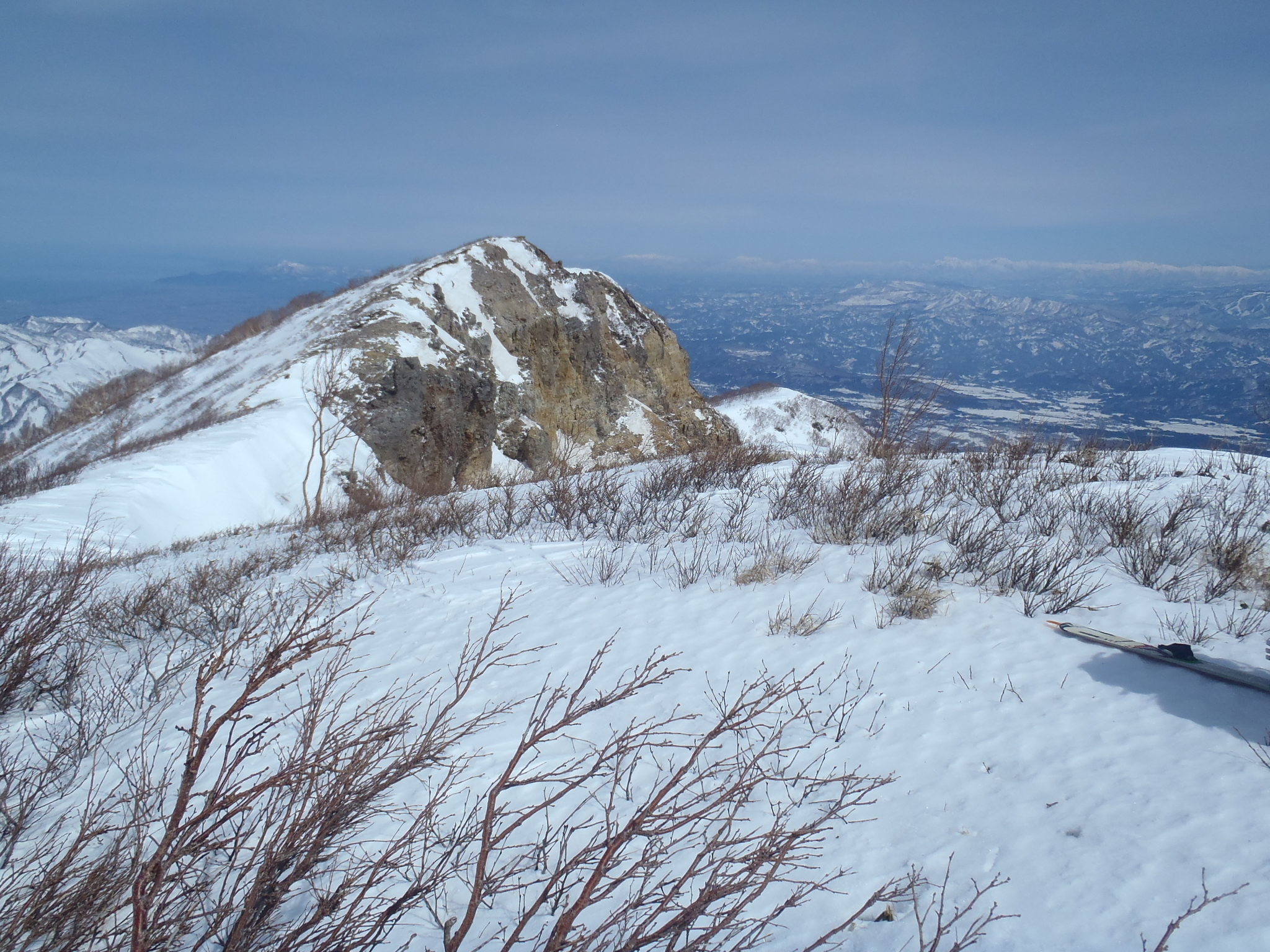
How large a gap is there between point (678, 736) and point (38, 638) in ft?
11.3

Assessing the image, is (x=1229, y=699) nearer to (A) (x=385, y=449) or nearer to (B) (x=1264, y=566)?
(B) (x=1264, y=566)

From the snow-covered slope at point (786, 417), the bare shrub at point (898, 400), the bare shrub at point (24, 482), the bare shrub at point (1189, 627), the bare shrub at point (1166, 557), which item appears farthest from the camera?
the snow-covered slope at point (786, 417)

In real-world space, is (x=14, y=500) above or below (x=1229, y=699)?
below

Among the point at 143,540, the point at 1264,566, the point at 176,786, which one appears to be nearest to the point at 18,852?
the point at 176,786

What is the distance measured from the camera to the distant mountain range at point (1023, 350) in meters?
43.5

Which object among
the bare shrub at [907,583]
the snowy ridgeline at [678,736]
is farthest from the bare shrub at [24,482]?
the bare shrub at [907,583]

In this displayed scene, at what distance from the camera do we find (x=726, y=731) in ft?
9.12

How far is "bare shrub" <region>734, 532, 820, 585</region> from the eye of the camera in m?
4.23

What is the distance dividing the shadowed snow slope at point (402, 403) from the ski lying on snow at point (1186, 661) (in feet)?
24.1

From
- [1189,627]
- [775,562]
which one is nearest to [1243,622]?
[1189,627]

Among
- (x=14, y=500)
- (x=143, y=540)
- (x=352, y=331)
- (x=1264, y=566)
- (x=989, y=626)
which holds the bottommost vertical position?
(x=143, y=540)

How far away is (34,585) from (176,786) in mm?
2296

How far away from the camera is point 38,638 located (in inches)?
127

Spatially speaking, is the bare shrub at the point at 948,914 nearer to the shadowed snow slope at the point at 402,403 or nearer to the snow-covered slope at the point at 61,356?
the shadowed snow slope at the point at 402,403
